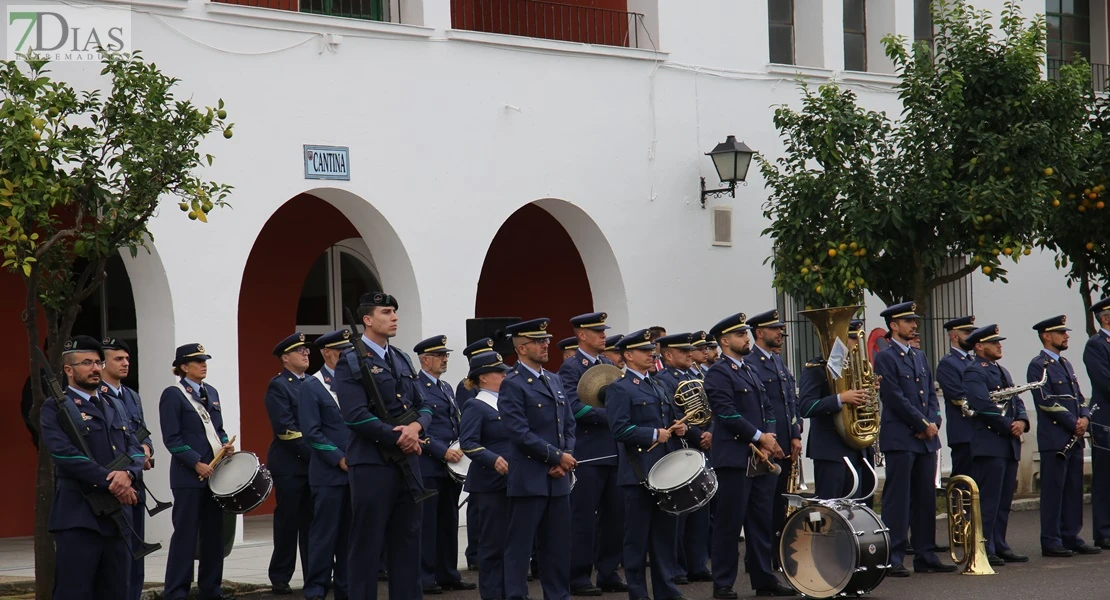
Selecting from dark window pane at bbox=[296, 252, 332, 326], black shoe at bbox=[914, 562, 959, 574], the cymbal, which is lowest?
black shoe at bbox=[914, 562, 959, 574]

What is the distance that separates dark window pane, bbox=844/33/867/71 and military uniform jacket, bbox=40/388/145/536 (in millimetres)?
13322

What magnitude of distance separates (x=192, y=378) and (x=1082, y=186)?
37.1ft

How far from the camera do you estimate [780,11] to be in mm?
19719

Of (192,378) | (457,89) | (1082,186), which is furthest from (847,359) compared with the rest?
(1082,186)

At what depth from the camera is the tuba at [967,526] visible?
12.0 meters

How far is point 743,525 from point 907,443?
1671 mm

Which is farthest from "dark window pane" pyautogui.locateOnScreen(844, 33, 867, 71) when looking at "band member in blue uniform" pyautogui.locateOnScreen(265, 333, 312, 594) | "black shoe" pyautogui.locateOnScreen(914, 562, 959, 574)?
"band member in blue uniform" pyautogui.locateOnScreen(265, 333, 312, 594)

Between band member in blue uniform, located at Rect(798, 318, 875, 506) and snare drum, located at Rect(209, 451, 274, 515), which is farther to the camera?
band member in blue uniform, located at Rect(798, 318, 875, 506)

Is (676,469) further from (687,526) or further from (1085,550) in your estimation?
(1085,550)

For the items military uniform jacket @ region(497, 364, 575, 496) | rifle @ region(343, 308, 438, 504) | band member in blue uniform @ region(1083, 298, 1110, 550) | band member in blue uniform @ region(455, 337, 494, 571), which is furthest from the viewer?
band member in blue uniform @ region(1083, 298, 1110, 550)

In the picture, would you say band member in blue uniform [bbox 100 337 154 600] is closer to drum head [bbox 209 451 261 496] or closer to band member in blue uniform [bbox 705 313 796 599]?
drum head [bbox 209 451 261 496]

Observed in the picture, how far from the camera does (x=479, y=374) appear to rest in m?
10.7

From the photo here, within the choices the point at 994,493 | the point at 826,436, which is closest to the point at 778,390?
the point at 826,436

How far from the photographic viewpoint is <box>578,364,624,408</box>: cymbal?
1149 centimetres
